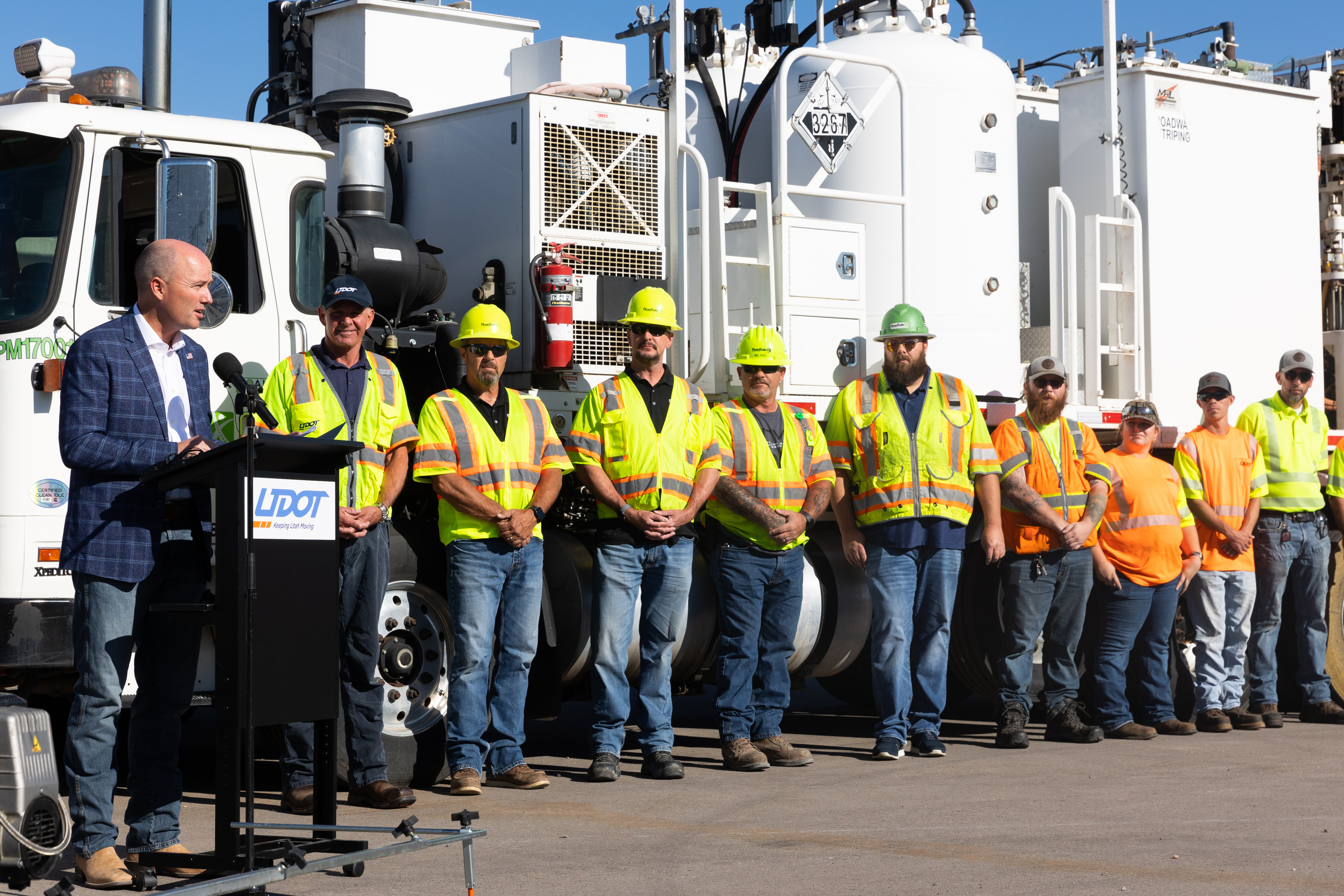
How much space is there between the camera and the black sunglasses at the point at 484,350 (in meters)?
7.36

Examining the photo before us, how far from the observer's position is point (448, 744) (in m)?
7.20

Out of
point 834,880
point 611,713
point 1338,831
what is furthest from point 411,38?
point 1338,831

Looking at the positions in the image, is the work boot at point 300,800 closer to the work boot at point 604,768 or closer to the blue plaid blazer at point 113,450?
the work boot at point 604,768

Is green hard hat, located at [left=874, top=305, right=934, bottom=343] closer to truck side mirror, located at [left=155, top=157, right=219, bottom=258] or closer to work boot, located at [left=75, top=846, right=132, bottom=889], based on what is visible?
truck side mirror, located at [left=155, top=157, right=219, bottom=258]

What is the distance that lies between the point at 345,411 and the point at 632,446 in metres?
1.50

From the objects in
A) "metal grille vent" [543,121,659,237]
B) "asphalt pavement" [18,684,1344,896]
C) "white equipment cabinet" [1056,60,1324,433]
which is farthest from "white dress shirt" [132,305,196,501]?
"white equipment cabinet" [1056,60,1324,433]

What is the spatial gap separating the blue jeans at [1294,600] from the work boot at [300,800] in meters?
5.96

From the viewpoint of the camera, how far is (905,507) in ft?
27.0

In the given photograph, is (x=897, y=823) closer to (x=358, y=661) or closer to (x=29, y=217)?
(x=358, y=661)

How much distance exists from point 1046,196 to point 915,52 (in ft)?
5.38

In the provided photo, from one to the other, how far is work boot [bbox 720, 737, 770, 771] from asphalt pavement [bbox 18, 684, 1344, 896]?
0.07 m

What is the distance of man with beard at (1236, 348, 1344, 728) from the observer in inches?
391

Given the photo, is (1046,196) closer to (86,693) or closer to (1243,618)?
(1243,618)

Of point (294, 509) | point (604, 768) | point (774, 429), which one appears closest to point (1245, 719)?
point (774, 429)
